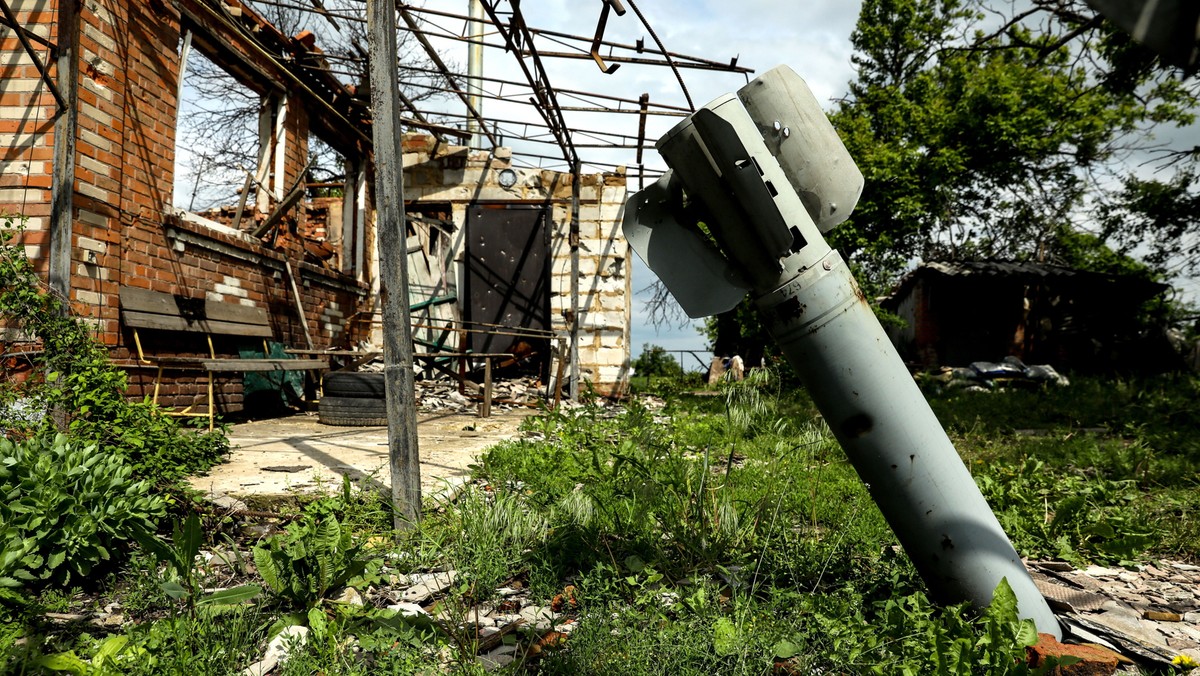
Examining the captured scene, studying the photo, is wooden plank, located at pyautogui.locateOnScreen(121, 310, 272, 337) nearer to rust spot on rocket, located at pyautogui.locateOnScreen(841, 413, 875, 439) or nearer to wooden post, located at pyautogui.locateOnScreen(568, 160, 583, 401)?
wooden post, located at pyautogui.locateOnScreen(568, 160, 583, 401)

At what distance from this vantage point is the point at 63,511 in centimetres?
253

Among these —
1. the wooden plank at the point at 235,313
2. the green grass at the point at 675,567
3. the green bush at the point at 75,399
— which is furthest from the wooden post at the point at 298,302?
the green grass at the point at 675,567

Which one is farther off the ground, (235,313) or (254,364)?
(235,313)

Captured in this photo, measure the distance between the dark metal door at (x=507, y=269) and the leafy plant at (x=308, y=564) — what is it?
764cm

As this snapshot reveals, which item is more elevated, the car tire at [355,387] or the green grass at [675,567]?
the car tire at [355,387]

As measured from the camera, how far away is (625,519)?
3.02 m

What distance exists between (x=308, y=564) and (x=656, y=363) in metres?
18.7

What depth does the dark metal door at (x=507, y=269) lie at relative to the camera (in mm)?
10266

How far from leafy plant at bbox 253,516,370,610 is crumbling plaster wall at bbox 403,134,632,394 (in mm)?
7599

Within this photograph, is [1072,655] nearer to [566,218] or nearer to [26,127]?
[26,127]

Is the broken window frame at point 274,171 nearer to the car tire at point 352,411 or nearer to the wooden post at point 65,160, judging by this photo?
the wooden post at point 65,160

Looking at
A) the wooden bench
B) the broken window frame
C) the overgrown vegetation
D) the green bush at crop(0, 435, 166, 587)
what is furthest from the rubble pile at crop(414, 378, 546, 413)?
the green bush at crop(0, 435, 166, 587)

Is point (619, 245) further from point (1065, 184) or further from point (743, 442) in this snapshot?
point (1065, 184)

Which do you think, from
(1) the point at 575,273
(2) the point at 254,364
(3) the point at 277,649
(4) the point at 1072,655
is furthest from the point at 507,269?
(4) the point at 1072,655
